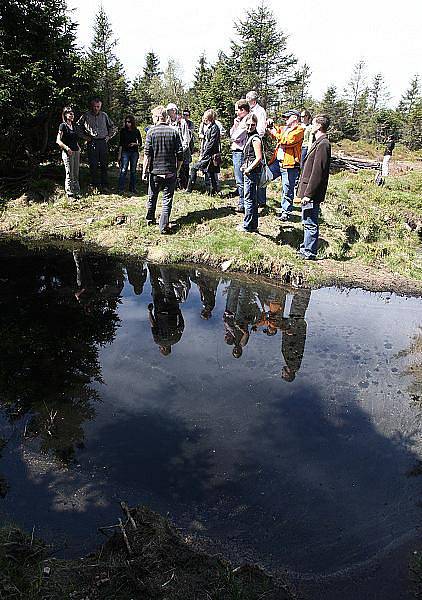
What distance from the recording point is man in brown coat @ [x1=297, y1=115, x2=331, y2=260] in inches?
307

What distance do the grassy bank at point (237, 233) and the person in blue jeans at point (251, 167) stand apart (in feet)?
1.58

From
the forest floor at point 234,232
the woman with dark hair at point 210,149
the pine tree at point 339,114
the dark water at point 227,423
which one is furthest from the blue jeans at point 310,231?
the pine tree at point 339,114

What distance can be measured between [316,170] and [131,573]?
22.9 ft

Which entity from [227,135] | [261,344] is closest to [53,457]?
[261,344]

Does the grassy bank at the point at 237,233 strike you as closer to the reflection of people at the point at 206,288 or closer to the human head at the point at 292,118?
the reflection of people at the point at 206,288

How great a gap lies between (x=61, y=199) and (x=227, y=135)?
1049 centimetres

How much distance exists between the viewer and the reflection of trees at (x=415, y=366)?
16.3 ft

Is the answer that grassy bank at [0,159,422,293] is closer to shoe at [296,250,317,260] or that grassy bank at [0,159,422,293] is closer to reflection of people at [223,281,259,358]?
shoe at [296,250,317,260]

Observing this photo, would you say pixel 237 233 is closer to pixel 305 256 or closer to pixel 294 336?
pixel 305 256

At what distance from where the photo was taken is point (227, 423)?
4.27m

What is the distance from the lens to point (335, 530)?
3230 mm

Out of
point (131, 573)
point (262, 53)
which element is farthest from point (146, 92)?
point (131, 573)

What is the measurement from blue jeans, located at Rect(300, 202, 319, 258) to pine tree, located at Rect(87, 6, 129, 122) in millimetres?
6924

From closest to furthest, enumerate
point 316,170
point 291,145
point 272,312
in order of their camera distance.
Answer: point 272,312 → point 316,170 → point 291,145
